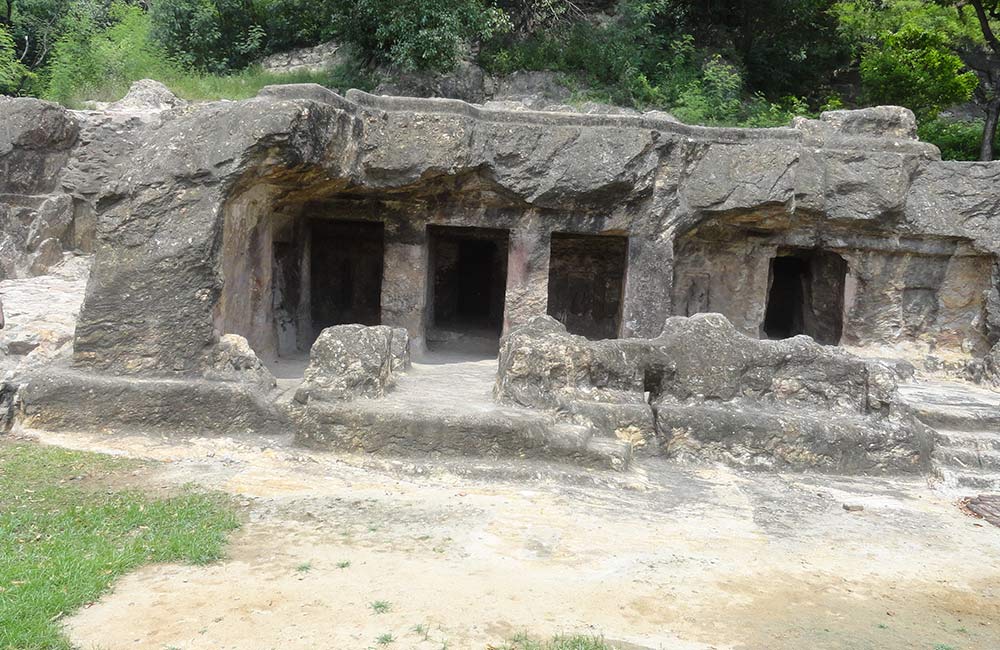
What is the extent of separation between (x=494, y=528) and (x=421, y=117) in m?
5.13

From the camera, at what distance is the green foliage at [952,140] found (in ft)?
51.0

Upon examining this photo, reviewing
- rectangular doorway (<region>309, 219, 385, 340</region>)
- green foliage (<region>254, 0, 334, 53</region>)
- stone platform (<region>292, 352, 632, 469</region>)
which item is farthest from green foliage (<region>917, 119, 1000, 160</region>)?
green foliage (<region>254, 0, 334, 53</region>)

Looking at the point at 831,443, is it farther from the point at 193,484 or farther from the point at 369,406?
the point at 193,484

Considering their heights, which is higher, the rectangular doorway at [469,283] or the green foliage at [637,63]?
the green foliage at [637,63]

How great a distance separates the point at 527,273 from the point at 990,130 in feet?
32.6

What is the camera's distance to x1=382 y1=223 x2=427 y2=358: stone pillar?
10.1 meters

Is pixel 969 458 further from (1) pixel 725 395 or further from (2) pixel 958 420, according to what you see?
(1) pixel 725 395

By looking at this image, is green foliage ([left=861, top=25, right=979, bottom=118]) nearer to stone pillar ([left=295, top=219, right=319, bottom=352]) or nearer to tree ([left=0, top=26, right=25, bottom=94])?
stone pillar ([left=295, top=219, right=319, bottom=352])

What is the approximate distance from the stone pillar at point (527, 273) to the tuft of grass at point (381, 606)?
5.84 m

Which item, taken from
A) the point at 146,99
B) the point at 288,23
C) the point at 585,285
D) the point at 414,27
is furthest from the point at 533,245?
the point at 288,23

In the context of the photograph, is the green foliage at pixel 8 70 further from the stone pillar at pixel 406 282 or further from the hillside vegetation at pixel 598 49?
the stone pillar at pixel 406 282

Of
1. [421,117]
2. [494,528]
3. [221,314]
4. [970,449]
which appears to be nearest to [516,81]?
[421,117]

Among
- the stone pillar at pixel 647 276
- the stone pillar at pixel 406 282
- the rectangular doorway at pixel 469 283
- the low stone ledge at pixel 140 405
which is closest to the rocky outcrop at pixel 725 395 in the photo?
the low stone ledge at pixel 140 405

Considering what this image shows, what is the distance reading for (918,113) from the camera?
15930mm
